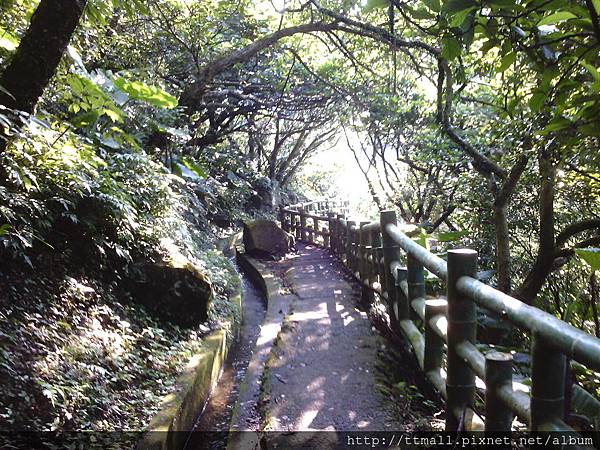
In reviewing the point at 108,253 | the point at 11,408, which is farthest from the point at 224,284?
the point at 11,408

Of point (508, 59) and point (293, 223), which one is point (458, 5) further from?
point (293, 223)

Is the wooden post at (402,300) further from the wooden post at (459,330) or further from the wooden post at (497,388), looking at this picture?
the wooden post at (497,388)

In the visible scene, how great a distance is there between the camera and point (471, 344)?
2.54m

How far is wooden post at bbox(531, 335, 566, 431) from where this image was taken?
1.75 meters

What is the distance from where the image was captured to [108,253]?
4836 mm

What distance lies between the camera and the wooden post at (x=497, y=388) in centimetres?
208

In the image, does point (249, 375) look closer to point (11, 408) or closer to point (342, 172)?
point (11, 408)

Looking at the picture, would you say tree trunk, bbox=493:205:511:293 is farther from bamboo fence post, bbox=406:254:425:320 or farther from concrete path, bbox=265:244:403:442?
bamboo fence post, bbox=406:254:425:320

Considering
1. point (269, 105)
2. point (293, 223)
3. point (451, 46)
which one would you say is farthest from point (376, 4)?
point (293, 223)

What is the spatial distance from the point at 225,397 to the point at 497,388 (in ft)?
11.6

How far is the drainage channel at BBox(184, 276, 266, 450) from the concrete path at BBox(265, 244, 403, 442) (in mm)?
446

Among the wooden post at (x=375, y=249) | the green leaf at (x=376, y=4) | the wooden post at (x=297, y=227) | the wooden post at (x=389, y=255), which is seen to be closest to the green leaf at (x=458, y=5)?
the green leaf at (x=376, y=4)

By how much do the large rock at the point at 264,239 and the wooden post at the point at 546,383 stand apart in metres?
9.85

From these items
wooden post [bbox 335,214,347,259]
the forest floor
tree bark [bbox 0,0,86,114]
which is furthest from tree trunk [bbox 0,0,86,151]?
wooden post [bbox 335,214,347,259]
